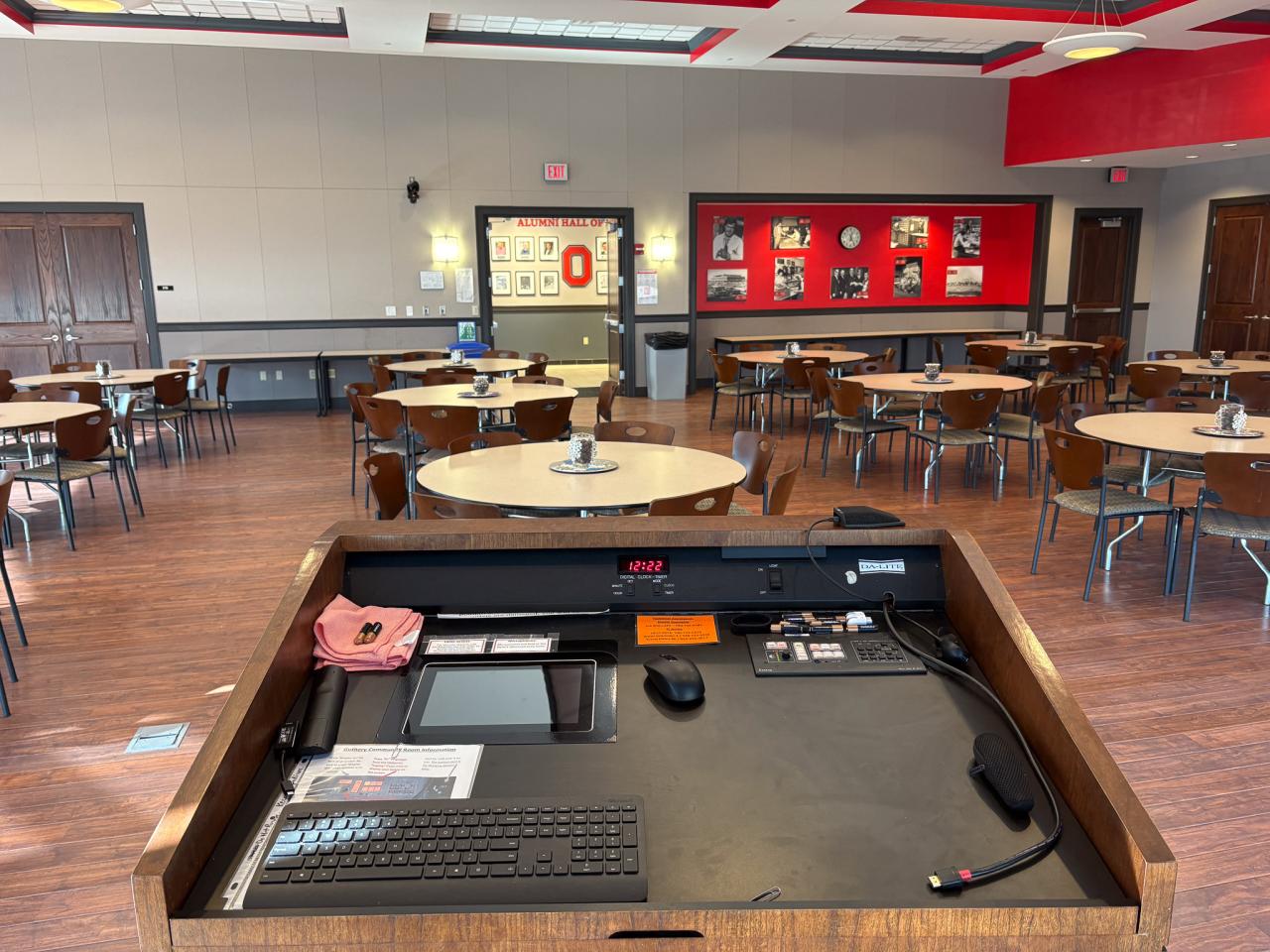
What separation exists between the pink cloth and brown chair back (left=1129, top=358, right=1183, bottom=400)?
298 inches

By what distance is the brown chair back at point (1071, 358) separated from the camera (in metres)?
8.96

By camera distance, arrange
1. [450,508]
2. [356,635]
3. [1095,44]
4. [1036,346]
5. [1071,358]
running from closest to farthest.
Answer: [356,635] < [450,508] < [1095,44] < [1071,358] < [1036,346]

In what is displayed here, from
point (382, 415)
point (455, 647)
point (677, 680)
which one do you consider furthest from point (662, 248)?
point (677, 680)

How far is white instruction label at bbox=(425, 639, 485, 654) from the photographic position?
157 cm

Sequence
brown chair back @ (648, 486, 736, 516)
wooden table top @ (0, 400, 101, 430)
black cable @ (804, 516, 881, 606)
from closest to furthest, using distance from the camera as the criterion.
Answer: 1. black cable @ (804, 516, 881, 606)
2. brown chair back @ (648, 486, 736, 516)
3. wooden table top @ (0, 400, 101, 430)

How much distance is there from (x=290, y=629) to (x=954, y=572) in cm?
114

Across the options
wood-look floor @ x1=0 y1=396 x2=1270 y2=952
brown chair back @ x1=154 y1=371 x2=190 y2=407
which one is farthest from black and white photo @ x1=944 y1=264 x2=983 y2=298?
brown chair back @ x1=154 y1=371 x2=190 y2=407

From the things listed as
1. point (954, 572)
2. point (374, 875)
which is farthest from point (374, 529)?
point (954, 572)

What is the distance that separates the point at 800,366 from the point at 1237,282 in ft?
23.8

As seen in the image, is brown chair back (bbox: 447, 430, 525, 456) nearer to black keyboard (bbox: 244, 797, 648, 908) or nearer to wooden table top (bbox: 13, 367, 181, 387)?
black keyboard (bbox: 244, 797, 648, 908)

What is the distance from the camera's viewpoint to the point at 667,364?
37.4 feet

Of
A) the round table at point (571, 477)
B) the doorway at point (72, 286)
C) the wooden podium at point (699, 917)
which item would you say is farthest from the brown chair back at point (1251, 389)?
the doorway at point (72, 286)

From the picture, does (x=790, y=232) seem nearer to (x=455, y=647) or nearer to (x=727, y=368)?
(x=727, y=368)

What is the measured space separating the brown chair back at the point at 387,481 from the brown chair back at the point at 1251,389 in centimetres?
631
